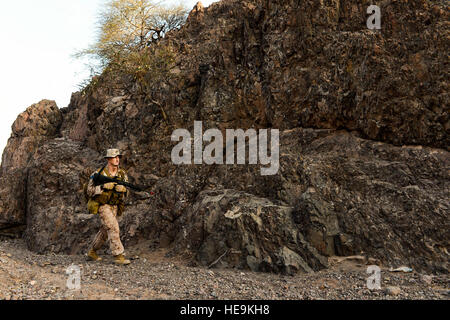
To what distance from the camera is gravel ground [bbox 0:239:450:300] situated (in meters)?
4.54

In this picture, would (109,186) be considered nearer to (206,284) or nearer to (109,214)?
(109,214)

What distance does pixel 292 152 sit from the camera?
24.4ft

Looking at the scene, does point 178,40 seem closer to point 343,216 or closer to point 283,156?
point 283,156

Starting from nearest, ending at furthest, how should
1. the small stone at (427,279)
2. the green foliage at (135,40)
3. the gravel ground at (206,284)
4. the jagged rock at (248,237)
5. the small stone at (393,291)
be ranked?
1. the small stone at (393,291)
2. the gravel ground at (206,284)
3. the small stone at (427,279)
4. the jagged rock at (248,237)
5. the green foliage at (135,40)

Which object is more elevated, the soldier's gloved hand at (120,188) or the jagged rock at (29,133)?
the jagged rock at (29,133)

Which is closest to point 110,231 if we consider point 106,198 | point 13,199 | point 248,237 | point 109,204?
point 109,204

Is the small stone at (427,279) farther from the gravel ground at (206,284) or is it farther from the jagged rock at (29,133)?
the jagged rock at (29,133)

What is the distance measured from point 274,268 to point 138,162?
19.4 ft

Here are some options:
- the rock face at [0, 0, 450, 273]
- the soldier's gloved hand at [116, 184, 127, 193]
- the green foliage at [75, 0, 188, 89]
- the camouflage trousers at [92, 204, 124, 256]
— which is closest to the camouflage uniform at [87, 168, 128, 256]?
the camouflage trousers at [92, 204, 124, 256]

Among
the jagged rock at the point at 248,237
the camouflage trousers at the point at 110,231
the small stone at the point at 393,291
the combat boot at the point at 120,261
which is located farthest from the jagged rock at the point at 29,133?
the small stone at the point at 393,291

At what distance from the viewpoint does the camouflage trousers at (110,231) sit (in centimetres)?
662

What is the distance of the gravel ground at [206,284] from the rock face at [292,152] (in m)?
0.41

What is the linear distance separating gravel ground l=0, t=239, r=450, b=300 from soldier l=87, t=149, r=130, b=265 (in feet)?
1.76

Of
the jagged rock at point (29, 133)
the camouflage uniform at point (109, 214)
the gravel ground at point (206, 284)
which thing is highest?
the jagged rock at point (29, 133)
